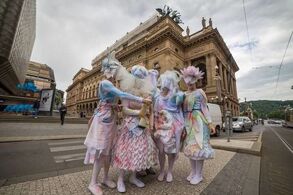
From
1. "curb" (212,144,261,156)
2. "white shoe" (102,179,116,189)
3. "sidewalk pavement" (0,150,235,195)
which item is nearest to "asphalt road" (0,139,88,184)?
"sidewalk pavement" (0,150,235,195)

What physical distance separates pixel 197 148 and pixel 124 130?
4.35 ft

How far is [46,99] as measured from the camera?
23.2 m

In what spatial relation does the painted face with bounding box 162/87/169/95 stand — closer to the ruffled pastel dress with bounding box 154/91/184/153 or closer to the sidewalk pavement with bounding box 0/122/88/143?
the ruffled pastel dress with bounding box 154/91/184/153

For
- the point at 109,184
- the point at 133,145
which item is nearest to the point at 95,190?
the point at 109,184

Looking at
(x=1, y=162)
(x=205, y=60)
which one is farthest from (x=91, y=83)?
(x=1, y=162)

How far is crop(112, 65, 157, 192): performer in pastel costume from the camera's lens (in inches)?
96.6

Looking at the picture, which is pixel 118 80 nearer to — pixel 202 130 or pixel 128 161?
pixel 128 161

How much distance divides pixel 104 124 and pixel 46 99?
80.6 feet

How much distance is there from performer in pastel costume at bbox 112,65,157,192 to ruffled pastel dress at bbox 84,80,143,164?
16 cm

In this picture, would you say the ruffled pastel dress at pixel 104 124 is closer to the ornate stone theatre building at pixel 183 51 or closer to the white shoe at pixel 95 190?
the white shoe at pixel 95 190

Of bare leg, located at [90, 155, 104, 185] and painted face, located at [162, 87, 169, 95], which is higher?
→ painted face, located at [162, 87, 169, 95]

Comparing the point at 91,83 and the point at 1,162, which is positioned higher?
the point at 91,83

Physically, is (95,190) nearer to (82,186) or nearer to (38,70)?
(82,186)

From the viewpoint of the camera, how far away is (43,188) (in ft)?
8.41
